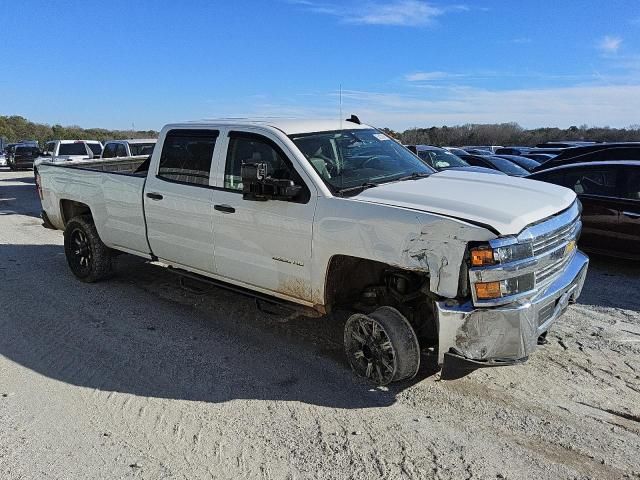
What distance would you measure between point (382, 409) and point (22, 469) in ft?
7.59

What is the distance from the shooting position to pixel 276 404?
13.0 ft

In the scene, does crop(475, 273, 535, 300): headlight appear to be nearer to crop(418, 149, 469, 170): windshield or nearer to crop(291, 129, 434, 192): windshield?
crop(291, 129, 434, 192): windshield

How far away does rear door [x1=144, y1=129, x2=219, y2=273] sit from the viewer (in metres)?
5.33

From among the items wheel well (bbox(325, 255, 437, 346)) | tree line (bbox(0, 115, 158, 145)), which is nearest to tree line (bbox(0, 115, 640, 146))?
tree line (bbox(0, 115, 158, 145))

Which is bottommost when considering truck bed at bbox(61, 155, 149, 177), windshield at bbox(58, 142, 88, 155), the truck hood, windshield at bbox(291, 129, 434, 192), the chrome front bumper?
the chrome front bumper

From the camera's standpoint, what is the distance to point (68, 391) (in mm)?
4184

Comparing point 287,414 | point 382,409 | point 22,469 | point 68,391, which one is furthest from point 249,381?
point 22,469

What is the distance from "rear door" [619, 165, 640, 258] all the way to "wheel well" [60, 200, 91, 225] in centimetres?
727

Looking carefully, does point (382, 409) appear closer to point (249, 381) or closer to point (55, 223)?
point (249, 381)

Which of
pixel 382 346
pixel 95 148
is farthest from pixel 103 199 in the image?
pixel 95 148

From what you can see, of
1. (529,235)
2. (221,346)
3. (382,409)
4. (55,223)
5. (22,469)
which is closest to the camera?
(22,469)

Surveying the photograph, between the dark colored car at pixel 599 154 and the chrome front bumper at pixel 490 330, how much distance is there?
28.6 ft

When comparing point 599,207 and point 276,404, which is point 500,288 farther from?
point 599,207

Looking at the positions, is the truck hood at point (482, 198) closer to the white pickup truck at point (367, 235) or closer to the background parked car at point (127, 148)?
the white pickup truck at point (367, 235)
